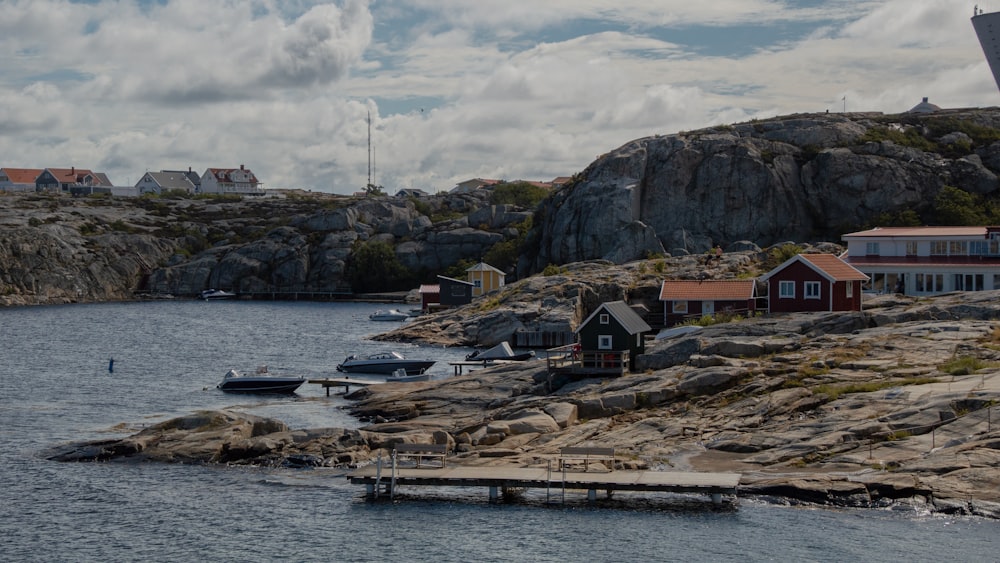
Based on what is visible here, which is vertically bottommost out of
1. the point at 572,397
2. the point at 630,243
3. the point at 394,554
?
the point at 394,554

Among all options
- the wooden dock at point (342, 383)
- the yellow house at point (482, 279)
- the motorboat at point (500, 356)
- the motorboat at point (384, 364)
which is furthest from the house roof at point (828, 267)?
the yellow house at point (482, 279)

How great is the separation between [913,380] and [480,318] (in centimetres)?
6455

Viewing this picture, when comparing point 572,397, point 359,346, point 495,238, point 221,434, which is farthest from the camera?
point 495,238

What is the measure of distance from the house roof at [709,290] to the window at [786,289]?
29.5ft

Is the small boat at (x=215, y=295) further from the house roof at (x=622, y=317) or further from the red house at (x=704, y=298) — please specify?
the house roof at (x=622, y=317)

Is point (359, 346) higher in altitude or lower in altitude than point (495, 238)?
lower

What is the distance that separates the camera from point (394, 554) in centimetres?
3981

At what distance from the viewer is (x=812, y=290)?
258ft

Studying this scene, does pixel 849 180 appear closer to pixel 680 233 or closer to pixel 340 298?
pixel 680 233

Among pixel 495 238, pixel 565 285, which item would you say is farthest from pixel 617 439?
pixel 495 238

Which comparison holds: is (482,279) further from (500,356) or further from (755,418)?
(755,418)

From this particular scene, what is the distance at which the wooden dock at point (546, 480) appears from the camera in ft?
143

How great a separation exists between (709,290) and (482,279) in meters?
56.9

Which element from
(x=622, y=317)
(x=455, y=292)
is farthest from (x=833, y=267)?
(x=455, y=292)
